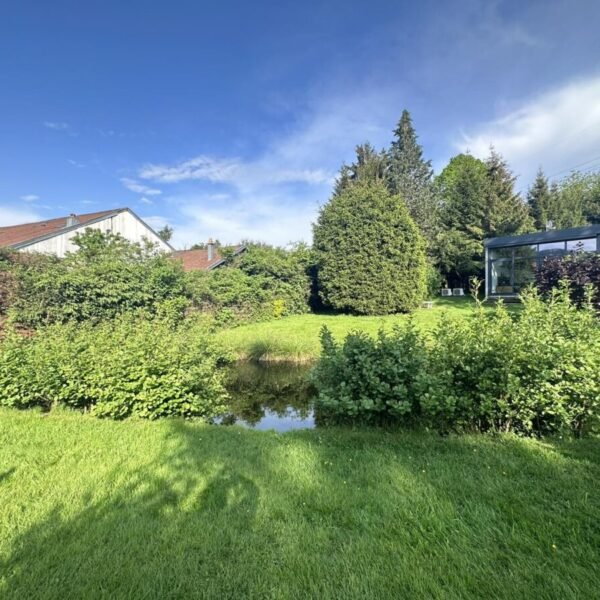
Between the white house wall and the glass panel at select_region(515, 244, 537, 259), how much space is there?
637 inches

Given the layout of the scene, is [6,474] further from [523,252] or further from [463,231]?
[463,231]

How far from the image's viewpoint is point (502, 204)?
22.4 metres

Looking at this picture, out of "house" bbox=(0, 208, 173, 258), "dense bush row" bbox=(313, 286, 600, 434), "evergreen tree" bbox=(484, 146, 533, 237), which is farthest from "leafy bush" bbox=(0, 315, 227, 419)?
"evergreen tree" bbox=(484, 146, 533, 237)

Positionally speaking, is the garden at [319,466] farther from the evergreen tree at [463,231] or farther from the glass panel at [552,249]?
the evergreen tree at [463,231]

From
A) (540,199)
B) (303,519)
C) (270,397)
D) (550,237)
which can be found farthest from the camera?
(540,199)

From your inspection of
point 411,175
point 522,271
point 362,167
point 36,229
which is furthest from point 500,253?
point 36,229

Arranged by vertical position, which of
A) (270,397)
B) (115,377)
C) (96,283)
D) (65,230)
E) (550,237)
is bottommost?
(270,397)

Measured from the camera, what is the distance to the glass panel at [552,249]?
14.9 m

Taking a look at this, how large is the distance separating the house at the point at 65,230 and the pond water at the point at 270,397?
8.77m

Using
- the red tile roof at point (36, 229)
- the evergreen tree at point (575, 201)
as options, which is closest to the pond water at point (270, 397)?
the red tile roof at point (36, 229)

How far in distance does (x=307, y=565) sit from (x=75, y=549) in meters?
1.26

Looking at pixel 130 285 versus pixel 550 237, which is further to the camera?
pixel 550 237

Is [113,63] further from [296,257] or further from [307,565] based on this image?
[307,565]

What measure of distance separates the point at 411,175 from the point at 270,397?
2322 cm
